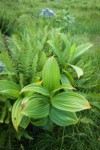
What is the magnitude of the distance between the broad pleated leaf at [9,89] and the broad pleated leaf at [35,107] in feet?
0.56

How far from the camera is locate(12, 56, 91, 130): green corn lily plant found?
2803mm

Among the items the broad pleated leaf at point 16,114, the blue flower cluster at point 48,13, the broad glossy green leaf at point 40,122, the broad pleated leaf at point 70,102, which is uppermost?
the broad pleated leaf at point 70,102

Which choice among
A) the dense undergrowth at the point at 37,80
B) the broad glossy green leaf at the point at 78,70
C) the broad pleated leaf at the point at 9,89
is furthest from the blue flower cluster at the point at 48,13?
the broad pleated leaf at the point at 9,89

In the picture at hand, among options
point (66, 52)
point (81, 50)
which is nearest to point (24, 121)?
point (66, 52)

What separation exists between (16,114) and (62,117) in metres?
0.40

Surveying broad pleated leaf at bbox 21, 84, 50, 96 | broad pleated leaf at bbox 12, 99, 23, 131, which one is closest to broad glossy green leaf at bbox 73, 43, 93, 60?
broad pleated leaf at bbox 21, 84, 50, 96

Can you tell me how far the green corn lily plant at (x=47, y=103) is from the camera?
280cm

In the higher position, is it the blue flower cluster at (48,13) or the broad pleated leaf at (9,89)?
the broad pleated leaf at (9,89)

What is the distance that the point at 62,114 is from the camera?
2904mm

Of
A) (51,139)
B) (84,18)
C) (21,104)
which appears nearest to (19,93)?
(21,104)

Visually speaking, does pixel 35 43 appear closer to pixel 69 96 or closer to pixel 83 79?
pixel 83 79

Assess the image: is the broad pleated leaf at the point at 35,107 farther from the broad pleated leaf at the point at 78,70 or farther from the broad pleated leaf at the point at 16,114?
the broad pleated leaf at the point at 78,70

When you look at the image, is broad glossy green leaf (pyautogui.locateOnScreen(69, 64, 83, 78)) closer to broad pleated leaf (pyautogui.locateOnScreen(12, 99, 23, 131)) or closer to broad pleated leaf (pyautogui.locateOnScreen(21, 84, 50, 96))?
broad pleated leaf (pyautogui.locateOnScreen(21, 84, 50, 96))

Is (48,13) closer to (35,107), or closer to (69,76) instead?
(69,76)
